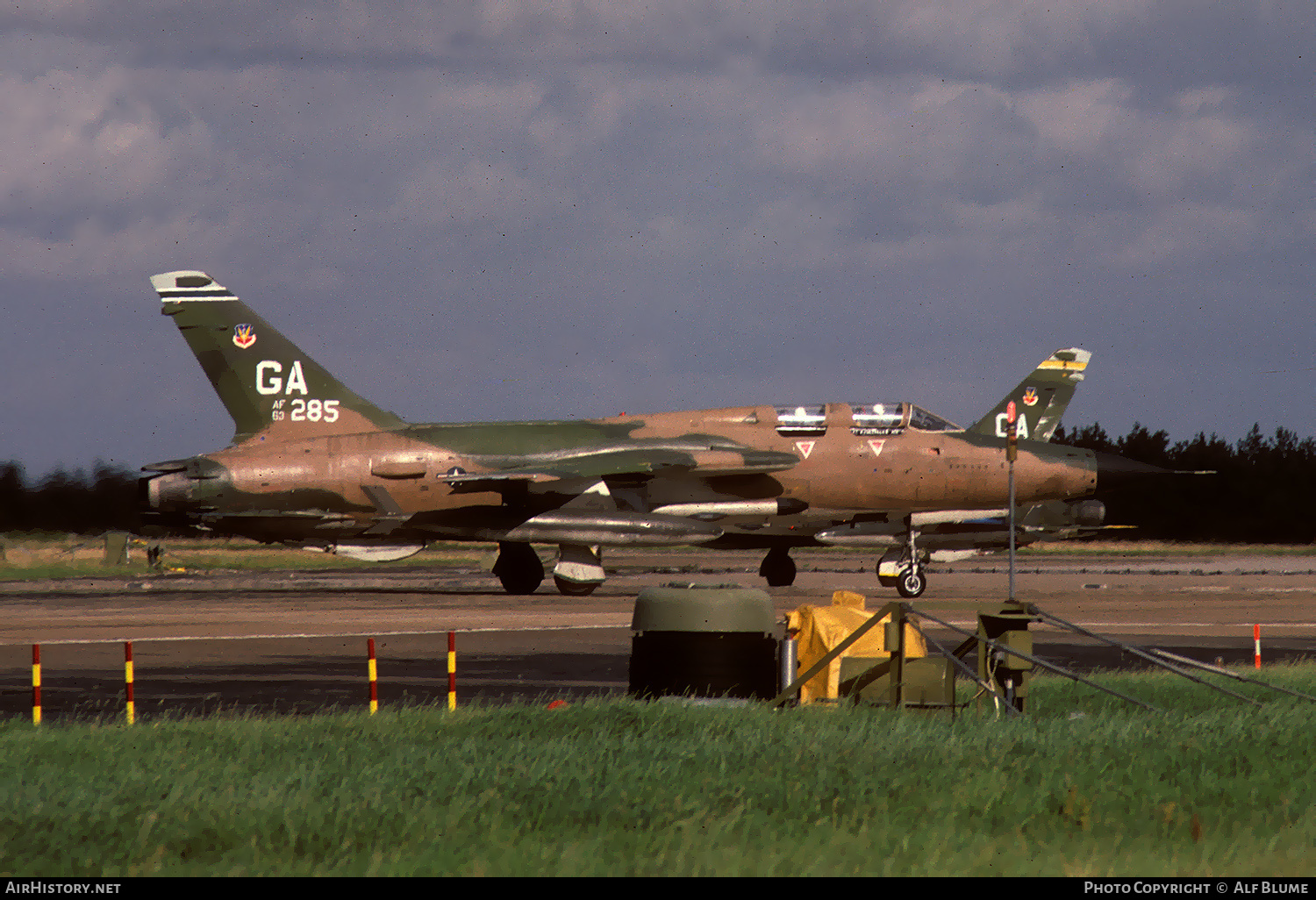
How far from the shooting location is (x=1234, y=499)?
243 ft

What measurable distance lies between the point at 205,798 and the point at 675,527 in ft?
73.9

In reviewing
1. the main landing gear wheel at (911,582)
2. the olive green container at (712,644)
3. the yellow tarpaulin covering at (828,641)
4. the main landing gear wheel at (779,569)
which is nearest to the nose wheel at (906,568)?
the main landing gear wheel at (911,582)

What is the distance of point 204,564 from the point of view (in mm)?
50062

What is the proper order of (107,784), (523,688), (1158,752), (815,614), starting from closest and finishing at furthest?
1. (107,784)
2. (1158,752)
3. (815,614)
4. (523,688)

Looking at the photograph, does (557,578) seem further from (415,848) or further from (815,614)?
(415,848)

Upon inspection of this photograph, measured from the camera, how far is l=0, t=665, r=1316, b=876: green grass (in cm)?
652

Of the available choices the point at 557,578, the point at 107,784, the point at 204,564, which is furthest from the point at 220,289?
the point at 107,784

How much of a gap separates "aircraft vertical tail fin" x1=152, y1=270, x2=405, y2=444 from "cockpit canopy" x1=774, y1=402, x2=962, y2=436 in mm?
9828

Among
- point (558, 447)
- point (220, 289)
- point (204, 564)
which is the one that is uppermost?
point (220, 289)

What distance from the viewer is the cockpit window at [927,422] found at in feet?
111

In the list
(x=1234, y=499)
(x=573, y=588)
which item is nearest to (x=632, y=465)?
(x=573, y=588)

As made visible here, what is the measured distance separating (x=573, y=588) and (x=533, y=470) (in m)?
2.90

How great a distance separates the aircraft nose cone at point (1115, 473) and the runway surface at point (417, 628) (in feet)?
8.91

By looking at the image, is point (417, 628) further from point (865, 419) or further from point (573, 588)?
point (865, 419)
